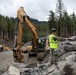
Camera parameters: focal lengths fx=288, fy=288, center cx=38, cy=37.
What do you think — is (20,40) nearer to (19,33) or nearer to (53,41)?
(19,33)

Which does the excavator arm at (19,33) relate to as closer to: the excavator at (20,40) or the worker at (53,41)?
the excavator at (20,40)

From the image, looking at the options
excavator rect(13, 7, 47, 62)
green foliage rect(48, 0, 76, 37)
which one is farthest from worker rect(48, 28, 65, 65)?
green foliage rect(48, 0, 76, 37)

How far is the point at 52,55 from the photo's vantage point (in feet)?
49.3

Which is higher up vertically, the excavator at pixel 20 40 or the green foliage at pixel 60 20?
the green foliage at pixel 60 20

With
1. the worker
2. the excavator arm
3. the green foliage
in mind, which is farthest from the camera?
the green foliage

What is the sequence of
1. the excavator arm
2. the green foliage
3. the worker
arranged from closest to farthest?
1. the worker
2. the excavator arm
3. the green foliage

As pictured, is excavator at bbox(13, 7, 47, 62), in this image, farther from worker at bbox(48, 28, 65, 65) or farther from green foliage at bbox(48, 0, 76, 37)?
green foliage at bbox(48, 0, 76, 37)

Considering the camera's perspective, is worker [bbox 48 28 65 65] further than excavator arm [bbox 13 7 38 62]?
No

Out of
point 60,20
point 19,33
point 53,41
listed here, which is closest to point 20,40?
point 19,33

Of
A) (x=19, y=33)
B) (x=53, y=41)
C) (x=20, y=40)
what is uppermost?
(x=19, y=33)

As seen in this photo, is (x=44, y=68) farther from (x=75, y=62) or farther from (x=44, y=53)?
(x=44, y=53)

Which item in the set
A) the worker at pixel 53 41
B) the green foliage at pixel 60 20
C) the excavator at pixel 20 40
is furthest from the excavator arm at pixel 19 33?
the green foliage at pixel 60 20

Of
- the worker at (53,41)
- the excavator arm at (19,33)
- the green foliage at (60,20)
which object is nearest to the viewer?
the worker at (53,41)

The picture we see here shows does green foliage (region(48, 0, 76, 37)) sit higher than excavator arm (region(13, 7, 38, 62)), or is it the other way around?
green foliage (region(48, 0, 76, 37))
